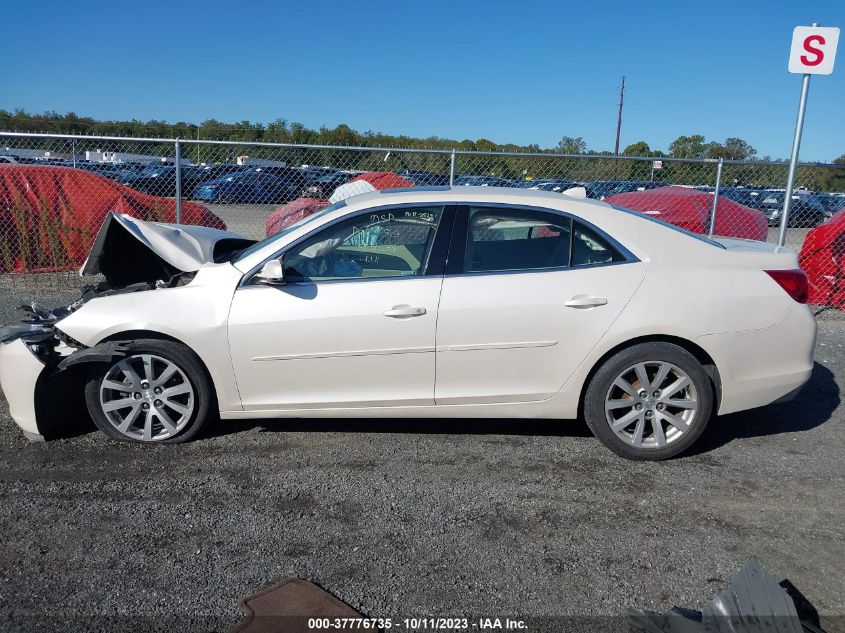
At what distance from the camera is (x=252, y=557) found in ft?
10.9

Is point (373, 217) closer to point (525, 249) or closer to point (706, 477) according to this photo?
point (525, 249)

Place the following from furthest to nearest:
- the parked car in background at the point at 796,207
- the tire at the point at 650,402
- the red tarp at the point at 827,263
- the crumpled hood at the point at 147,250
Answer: the parked car in background at the point at 796,207, the red tarp at the point at 827,263, the crumpled hood at the point at 147,250, the tire at the point at 650,402

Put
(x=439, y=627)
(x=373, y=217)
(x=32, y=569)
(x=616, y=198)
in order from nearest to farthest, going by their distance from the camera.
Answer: (x=439, y=627) → (x=32, y=569) → (x=373, y=217) → (x=616, y=198)

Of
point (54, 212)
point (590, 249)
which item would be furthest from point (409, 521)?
point (54, 212)

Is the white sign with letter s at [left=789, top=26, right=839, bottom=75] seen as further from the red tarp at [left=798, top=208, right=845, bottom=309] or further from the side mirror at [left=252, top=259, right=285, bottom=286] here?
the side mirror at [left=252, top=259, right=285, bottom=286]

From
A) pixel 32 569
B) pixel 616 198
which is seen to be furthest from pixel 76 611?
pixel 616 198

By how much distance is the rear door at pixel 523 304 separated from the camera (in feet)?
14.1

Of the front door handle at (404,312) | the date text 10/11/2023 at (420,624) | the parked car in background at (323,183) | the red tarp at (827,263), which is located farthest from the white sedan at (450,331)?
the parked car in background at (323,183)

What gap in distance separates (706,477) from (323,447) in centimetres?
235

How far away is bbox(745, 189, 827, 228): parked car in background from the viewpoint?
14.5 meters

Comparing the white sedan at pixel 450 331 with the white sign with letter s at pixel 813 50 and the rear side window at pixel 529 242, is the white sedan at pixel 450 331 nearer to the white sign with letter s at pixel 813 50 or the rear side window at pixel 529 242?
the rear side window at pixel 529 242

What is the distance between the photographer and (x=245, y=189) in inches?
585

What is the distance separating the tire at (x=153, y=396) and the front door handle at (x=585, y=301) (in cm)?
227

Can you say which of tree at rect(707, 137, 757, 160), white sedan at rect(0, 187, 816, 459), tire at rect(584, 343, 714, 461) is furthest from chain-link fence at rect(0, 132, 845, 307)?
tree at rect(707, 137, 757, 160)
